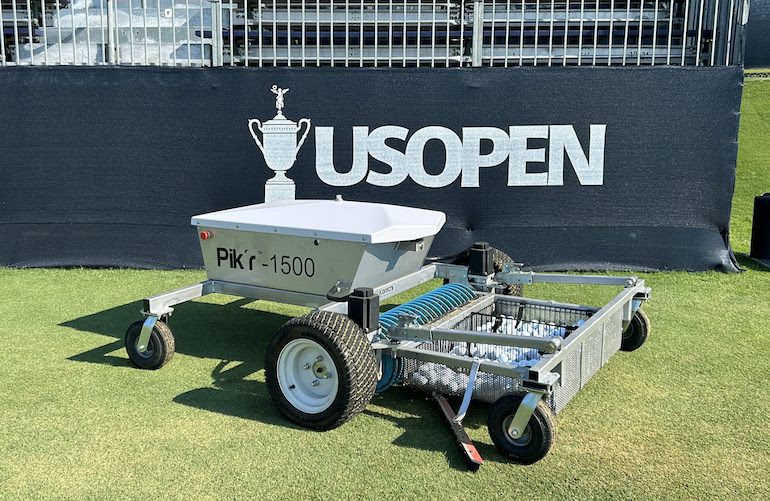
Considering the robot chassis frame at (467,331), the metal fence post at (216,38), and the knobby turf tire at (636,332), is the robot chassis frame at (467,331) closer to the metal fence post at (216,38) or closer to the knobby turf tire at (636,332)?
the knobby turf tire at (636,332)

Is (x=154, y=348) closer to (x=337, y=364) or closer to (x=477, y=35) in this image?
(x=337, y=364)

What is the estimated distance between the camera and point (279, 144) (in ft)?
23.5

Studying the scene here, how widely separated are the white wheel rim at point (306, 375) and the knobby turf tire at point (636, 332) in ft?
6.97

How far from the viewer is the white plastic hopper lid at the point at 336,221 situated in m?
4.30

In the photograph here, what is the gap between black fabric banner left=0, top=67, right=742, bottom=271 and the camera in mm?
7035

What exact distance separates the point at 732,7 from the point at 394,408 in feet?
18.1

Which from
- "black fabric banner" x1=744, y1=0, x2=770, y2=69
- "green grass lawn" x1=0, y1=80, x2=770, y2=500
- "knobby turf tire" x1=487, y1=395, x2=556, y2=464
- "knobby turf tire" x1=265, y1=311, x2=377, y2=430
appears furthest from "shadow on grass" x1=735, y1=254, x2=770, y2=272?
"black fabric banner" x1=744, y1=0, x2=770, y2=69

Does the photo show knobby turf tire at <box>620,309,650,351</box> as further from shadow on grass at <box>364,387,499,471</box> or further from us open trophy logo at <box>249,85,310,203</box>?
us open trophy logo at <box>249,85,310,203</box>

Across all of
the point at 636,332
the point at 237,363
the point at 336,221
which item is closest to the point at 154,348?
the point at 237,363

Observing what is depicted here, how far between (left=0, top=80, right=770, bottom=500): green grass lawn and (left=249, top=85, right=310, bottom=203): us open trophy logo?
1.94 metres

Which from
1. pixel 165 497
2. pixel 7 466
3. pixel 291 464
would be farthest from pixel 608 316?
pixel 7 466

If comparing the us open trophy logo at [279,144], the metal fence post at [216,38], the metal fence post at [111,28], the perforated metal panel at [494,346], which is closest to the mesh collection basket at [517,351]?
the perforated metal panel at [494,346]

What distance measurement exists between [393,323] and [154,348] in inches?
59.2

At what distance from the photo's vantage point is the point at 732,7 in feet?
22.9
